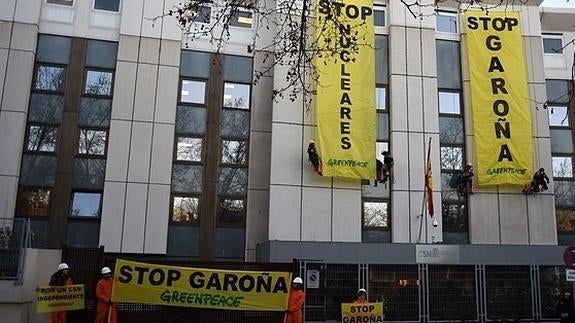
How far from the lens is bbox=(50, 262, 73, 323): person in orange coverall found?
13.4 m

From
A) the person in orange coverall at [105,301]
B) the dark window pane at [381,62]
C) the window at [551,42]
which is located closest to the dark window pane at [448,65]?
the dark window pane at [381,62]

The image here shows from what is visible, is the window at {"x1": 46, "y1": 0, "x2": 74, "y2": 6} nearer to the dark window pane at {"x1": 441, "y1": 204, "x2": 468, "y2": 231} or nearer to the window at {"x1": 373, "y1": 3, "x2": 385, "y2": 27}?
the window at {"x1": 373, "y1": 3, "x2": 385, "y2": 27}

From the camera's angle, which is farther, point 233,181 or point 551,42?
point 551,42

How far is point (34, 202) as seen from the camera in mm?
21531

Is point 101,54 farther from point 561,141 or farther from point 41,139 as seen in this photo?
point 561,141

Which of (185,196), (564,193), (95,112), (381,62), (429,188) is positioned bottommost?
(185,196)

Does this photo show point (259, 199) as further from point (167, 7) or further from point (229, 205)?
point (167, 7)

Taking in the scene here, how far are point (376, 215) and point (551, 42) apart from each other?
12.3 metres

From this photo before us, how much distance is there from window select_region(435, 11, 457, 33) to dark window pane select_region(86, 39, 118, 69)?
13.8m

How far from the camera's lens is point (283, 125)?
22938 millimetres

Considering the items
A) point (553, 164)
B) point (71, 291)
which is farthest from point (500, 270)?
Result: point (71, 291)

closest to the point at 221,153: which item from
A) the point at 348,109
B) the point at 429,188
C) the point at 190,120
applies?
the point at 190,120

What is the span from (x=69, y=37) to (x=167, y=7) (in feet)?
13.3

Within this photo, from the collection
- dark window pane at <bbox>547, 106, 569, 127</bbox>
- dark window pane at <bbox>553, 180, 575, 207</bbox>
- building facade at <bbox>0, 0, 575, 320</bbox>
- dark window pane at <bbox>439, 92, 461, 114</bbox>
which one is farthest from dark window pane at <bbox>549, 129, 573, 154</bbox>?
dark window pane at <bbox>439, 92, 461, 114</bbox>
